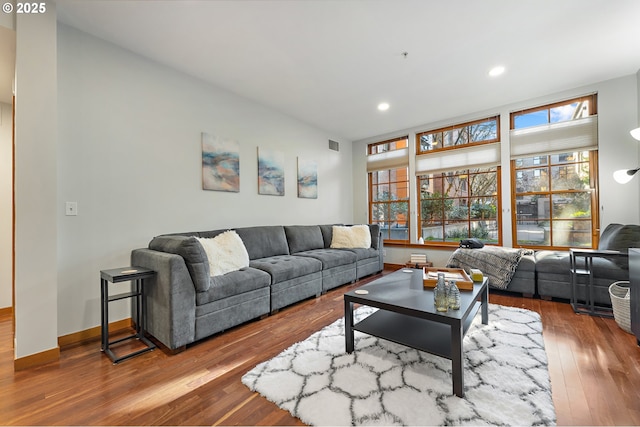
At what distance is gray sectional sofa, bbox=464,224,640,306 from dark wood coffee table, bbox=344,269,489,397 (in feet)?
4.55

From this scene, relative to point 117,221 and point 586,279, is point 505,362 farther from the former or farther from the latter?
point 117,221

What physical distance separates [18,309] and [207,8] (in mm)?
2571

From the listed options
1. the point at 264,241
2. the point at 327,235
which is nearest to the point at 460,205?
the point at 327,235

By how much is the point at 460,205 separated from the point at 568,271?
5.99ft

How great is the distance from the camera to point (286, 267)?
294cm

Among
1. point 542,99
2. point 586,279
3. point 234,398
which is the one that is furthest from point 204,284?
point 542,99

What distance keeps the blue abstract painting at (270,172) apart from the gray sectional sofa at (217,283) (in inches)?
24.1

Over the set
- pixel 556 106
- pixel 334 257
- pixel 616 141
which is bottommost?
pixel 334 257

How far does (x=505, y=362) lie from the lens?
71.4 inches

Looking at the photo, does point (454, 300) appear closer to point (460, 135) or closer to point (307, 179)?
point (307, 179)

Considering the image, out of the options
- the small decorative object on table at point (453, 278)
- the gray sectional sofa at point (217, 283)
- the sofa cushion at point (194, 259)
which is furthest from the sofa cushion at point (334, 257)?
the sofa cushion at point (194, 259)

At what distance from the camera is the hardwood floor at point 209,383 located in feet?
4.53

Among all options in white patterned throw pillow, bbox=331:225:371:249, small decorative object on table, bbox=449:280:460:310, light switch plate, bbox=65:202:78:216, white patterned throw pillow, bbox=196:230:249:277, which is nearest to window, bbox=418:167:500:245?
white patterned throw pillow, bbox=331:225:371:249

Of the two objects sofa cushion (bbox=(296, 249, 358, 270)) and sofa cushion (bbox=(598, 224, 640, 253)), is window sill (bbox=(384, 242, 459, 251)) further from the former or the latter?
sofa cushion (bbox=(598, 224, 640, 253))
